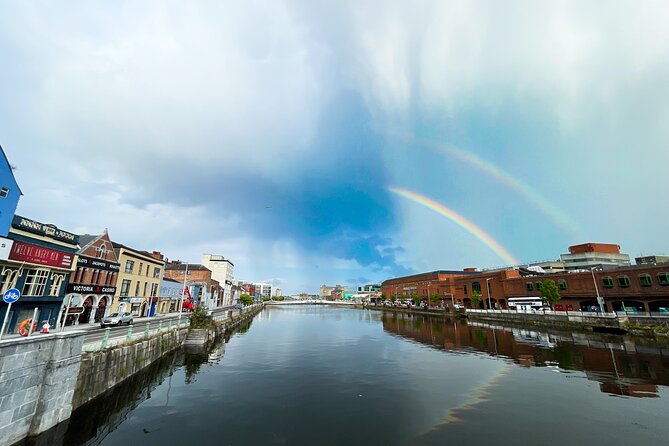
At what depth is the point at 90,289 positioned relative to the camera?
145ft

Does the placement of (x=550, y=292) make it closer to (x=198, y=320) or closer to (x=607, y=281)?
(x=607, y=281)

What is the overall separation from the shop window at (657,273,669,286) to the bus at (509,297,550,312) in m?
25.5

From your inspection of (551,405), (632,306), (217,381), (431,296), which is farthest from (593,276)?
(217,381)

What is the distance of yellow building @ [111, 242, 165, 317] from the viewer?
52438 millimetres

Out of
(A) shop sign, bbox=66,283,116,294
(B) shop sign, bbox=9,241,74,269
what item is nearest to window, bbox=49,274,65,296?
(B) shop sign, bbox=9,241,74,269

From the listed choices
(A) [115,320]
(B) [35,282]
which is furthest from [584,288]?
(B) [35,282]

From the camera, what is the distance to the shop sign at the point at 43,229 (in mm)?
30341

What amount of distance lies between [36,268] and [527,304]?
107679 mm

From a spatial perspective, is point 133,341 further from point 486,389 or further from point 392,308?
point 392,308

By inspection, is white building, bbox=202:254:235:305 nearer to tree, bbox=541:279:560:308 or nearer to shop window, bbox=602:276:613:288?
tree, bbox=541:279:560:308

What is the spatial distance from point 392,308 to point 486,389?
138984 mm

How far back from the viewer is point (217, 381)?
25828 millimetres

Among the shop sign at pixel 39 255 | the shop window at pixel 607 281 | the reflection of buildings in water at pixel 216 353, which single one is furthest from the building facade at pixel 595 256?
the shop sign at pixel 39 255

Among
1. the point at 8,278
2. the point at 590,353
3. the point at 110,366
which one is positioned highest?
the point at 8,278
